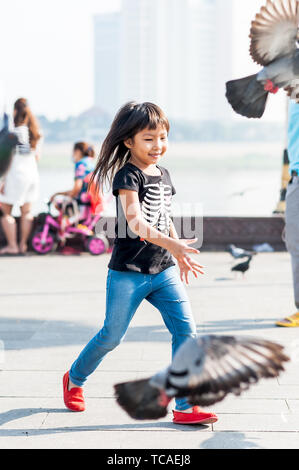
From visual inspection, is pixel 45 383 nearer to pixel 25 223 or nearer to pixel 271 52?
pixel 271 52

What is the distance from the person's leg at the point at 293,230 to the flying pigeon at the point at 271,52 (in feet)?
4.85

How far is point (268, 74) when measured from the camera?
3.62 m

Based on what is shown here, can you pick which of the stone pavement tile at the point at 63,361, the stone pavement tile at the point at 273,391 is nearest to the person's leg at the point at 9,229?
the stone pavement tile at the point at 63,361

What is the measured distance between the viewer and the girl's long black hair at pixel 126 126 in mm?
3098

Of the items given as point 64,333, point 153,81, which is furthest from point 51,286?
point 153,81

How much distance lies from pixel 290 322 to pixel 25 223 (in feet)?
15.5

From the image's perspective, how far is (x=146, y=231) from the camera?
2971mm

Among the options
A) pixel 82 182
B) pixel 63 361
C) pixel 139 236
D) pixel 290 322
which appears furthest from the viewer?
pixel 82 182

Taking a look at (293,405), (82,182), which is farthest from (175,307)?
(82,182)

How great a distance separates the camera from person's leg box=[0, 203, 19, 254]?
9.02m

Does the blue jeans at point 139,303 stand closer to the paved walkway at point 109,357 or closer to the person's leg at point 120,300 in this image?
the person's leg at point 120,300

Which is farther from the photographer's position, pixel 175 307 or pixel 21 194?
pixel 21 194

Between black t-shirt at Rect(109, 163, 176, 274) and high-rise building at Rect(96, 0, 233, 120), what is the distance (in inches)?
4267

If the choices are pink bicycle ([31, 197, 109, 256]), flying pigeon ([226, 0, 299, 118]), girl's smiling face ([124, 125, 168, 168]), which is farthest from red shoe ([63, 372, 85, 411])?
pink bicycle ([31, 197, 109, 256])
